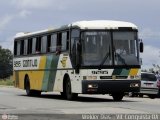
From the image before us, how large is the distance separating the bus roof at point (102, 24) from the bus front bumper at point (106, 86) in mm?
2262

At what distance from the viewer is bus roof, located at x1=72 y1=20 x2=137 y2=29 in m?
25.6

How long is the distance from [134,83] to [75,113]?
7307 mm

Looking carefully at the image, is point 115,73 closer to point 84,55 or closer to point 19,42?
point 84,55

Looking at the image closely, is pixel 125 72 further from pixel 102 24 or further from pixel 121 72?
pixel 102 24

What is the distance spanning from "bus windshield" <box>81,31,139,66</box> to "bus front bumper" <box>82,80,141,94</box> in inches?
29.1

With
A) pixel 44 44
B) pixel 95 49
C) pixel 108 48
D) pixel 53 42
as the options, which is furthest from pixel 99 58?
pixel 44 44

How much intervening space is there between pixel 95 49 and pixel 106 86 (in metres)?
1.57

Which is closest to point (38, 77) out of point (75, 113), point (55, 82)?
point (55, 82)

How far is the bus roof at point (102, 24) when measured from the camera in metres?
25.6

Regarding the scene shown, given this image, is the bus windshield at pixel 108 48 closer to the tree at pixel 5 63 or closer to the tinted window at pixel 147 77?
the tinted window at pixel 147 77

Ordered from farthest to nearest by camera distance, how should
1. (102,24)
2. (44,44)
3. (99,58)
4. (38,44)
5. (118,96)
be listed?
(38,44)
(44,44)
(118,96)
(102,24)
(99,58)

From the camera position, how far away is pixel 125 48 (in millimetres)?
25562

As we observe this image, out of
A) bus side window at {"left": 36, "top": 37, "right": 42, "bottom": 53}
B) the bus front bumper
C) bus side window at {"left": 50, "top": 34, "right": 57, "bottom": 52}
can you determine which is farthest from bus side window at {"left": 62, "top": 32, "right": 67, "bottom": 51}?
bus side window at {"left": 36, "top": 37, "right": 42, "bottom": 53}

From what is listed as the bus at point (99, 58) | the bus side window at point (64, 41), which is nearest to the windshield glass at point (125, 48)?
the bus at point (99, 58)
